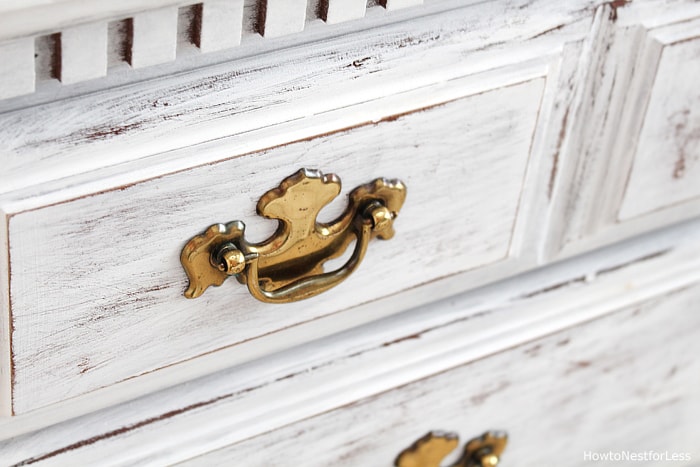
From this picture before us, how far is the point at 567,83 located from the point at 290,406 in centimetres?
19

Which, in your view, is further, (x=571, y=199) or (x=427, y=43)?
(x=571, y=199)

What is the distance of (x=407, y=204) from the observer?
460 mm

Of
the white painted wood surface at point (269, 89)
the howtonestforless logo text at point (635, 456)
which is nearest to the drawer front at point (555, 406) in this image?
the howtonestforless logo text at point (635, 456)

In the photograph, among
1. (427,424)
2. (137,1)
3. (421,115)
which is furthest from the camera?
(427,424)

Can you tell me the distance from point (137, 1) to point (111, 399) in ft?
0.60

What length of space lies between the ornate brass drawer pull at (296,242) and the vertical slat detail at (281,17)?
0.06 metres

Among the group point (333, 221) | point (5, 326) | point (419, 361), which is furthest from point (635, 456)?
point (5, 326)

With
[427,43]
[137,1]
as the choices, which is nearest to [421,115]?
[427,43]

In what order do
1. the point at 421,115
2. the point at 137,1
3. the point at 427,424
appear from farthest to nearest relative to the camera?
1. the point at 427,424
2. the point at 421,115
3. the point at 137,1

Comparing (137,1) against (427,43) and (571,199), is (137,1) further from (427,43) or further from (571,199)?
(571,199)

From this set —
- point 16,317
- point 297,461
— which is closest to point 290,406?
point 297,461

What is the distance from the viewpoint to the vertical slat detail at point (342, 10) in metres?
0.38

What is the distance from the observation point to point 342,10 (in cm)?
38

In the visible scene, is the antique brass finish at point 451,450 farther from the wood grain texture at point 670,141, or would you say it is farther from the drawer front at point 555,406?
the wood grain texture at point 670,141
